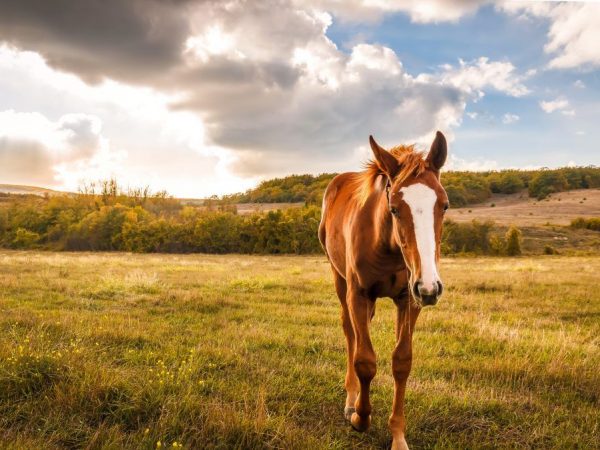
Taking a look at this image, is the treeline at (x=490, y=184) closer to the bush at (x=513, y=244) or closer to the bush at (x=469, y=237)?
the bush at (x=469, y=237)

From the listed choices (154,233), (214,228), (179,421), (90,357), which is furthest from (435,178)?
(154,233)

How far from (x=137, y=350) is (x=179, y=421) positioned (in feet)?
8.51

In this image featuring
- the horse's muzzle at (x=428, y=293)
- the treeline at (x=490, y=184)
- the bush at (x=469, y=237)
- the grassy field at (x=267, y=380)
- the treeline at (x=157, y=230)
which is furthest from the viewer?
the treeline at (x=490, y=184)

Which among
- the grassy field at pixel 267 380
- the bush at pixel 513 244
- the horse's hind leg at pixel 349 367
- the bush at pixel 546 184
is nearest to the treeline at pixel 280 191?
the bush at pixel 513 244

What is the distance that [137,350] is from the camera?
18.4 ft

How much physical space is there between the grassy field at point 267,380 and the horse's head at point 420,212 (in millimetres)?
1639

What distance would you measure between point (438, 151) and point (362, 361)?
1970 millimetres

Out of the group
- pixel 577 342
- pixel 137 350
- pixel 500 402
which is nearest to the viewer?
pixel 500 402

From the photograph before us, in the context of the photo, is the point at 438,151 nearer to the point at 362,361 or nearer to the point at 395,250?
the point at 395,250

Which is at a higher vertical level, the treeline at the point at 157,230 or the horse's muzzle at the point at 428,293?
the horse's muzzle at the point at 428,293

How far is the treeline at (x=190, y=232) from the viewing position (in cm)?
6381

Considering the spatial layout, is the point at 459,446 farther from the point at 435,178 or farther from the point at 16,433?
the point at 16,433

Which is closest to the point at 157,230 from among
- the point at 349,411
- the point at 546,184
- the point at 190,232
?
the point at 190,232

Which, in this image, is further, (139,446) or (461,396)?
(461,396)
